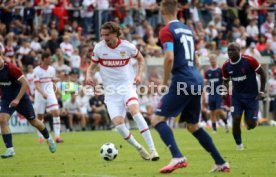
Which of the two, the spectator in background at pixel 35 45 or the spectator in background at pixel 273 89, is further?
the spectator in background at pixel 273 89

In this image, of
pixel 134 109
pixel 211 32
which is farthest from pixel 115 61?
pixel 211 32

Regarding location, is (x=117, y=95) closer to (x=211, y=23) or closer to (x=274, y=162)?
(x=274, y=162)

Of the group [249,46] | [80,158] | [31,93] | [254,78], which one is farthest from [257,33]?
[80,158]

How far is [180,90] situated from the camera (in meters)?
12.0

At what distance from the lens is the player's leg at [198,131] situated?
39.6 feet

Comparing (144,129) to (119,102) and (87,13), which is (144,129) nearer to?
(119,102)

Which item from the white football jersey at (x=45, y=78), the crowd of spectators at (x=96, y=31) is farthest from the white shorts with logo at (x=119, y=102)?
the crowd of spectators at (x=96, y=31)

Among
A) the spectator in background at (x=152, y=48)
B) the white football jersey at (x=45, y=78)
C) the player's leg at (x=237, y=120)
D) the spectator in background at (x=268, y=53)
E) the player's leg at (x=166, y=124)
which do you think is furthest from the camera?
the spectator in background at (x=268, y=53)

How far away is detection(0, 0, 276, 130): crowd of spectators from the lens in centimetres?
3062

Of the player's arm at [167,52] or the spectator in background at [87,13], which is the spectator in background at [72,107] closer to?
the spectator in background at [87,13]

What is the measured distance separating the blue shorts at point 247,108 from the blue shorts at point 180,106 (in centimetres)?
555

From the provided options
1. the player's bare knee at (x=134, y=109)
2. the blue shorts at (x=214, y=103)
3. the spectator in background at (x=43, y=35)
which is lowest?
the blue shorts at (x=214, y=103)

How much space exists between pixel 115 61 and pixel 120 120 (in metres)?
1.22

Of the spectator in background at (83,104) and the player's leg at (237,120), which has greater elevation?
the player's leg at (237,120)
